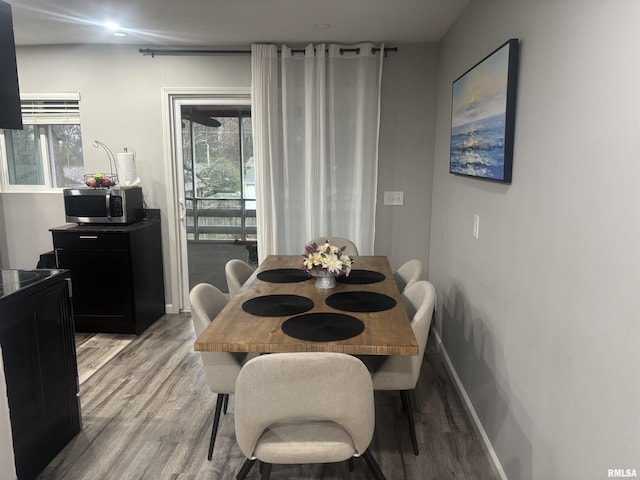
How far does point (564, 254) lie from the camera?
1.51m

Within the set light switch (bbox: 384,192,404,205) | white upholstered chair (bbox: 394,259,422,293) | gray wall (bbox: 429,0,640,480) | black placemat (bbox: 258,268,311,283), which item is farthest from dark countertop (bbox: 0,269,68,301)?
light switch (bbox: 384,192,404,205)

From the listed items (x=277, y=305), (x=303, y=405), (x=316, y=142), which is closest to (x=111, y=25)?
(x=316, y=142)

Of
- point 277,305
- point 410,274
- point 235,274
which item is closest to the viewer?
point 277,305

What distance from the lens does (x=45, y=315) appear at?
2.13m

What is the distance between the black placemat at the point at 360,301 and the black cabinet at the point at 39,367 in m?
1.37

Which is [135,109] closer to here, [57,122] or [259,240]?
[57,122]

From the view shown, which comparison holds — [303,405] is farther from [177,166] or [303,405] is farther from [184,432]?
[177,166]

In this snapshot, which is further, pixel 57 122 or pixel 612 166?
pixel 57 122

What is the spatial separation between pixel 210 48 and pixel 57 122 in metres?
1.62

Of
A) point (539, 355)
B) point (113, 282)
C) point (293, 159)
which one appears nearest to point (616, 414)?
point (539, 355)

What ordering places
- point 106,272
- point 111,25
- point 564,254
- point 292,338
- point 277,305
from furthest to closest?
point 106,272 < point 111,25 < point 277,305 < point 292,338 < point 564,254

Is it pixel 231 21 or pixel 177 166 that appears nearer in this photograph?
pixel 231 21

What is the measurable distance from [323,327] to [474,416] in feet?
4.01

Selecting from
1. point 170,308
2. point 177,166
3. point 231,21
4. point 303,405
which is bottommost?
point 170,308
